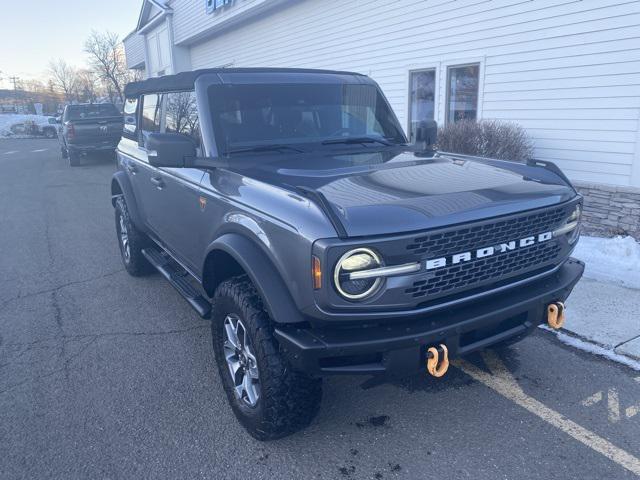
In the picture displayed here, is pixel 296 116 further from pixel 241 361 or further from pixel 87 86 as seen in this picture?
pixel 87 86

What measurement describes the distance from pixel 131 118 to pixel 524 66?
5.71 meters

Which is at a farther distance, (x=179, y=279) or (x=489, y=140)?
(x=489, y=140)

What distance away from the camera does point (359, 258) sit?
235 cm

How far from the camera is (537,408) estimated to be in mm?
3230

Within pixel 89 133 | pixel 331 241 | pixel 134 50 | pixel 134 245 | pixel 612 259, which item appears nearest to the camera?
pixel 331 241

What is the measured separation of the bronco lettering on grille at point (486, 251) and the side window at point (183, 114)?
77.6 inches

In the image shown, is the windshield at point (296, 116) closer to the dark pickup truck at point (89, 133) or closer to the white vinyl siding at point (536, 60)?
the white vinyl siding at point (536, 60)

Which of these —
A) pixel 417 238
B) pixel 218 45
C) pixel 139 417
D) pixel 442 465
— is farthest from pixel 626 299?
pixel 218 45

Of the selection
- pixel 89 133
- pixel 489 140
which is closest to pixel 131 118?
pixel 489 140

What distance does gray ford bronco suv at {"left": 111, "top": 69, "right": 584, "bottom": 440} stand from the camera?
7.84 feet

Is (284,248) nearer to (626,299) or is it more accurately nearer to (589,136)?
(626,299)

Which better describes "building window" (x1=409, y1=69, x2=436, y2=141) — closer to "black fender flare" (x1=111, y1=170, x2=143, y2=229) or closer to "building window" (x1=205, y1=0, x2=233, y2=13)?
Answer: "black fender flare" (x1=111, y1=170, x2=143, y2=229)

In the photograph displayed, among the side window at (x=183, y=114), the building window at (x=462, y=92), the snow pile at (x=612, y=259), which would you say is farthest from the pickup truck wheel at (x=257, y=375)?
the building window at (x=462, y=92)

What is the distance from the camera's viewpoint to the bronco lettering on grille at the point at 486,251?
2477 mm
